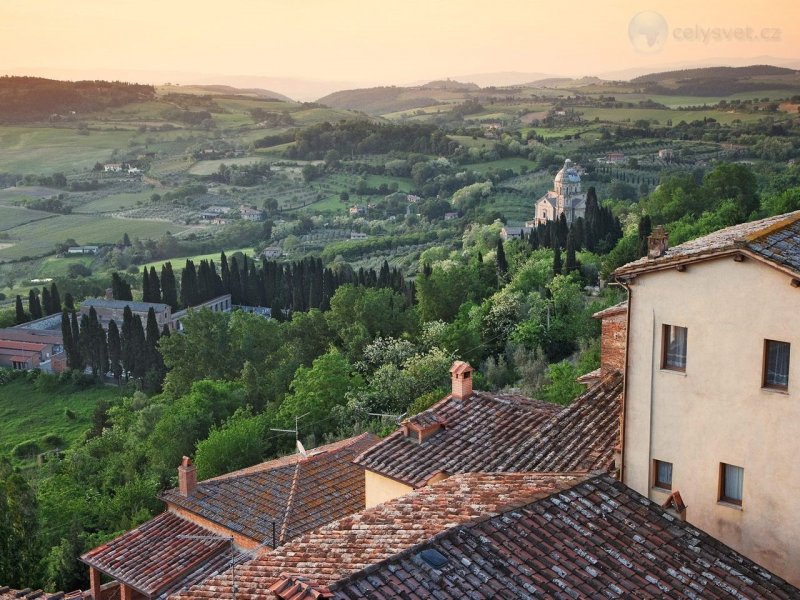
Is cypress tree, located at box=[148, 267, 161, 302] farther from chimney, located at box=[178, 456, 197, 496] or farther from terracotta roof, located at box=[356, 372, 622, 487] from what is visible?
terracotta roof, located at box=[356, 372, 622, 487]

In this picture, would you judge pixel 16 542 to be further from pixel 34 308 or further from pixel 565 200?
pixel 565 200

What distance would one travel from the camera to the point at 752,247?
1033 cm

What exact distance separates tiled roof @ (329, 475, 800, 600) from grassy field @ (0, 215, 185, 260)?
5398 inches

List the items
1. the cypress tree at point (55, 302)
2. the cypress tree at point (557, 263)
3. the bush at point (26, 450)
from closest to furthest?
the bush at point (26, 450), the cypress tree at point (557, 263), the cypress tree at point (55, 302)

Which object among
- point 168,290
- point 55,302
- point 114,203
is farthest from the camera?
point 114,203

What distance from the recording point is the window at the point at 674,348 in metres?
11.3

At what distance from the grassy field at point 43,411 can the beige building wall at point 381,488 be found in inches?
1729

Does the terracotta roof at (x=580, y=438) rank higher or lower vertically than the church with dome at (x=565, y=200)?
higher

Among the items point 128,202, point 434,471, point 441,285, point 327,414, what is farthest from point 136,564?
point 128,202

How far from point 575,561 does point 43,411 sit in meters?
60.2

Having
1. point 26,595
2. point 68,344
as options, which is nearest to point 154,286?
point 68,344

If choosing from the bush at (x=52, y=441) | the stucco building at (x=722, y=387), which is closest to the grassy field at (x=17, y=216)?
the bush at (x=52, y=441)

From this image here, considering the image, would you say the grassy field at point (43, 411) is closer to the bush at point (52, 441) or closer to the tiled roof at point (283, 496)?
the bush at point (52, 441)

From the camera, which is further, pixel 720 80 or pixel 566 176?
pixel 720 80
